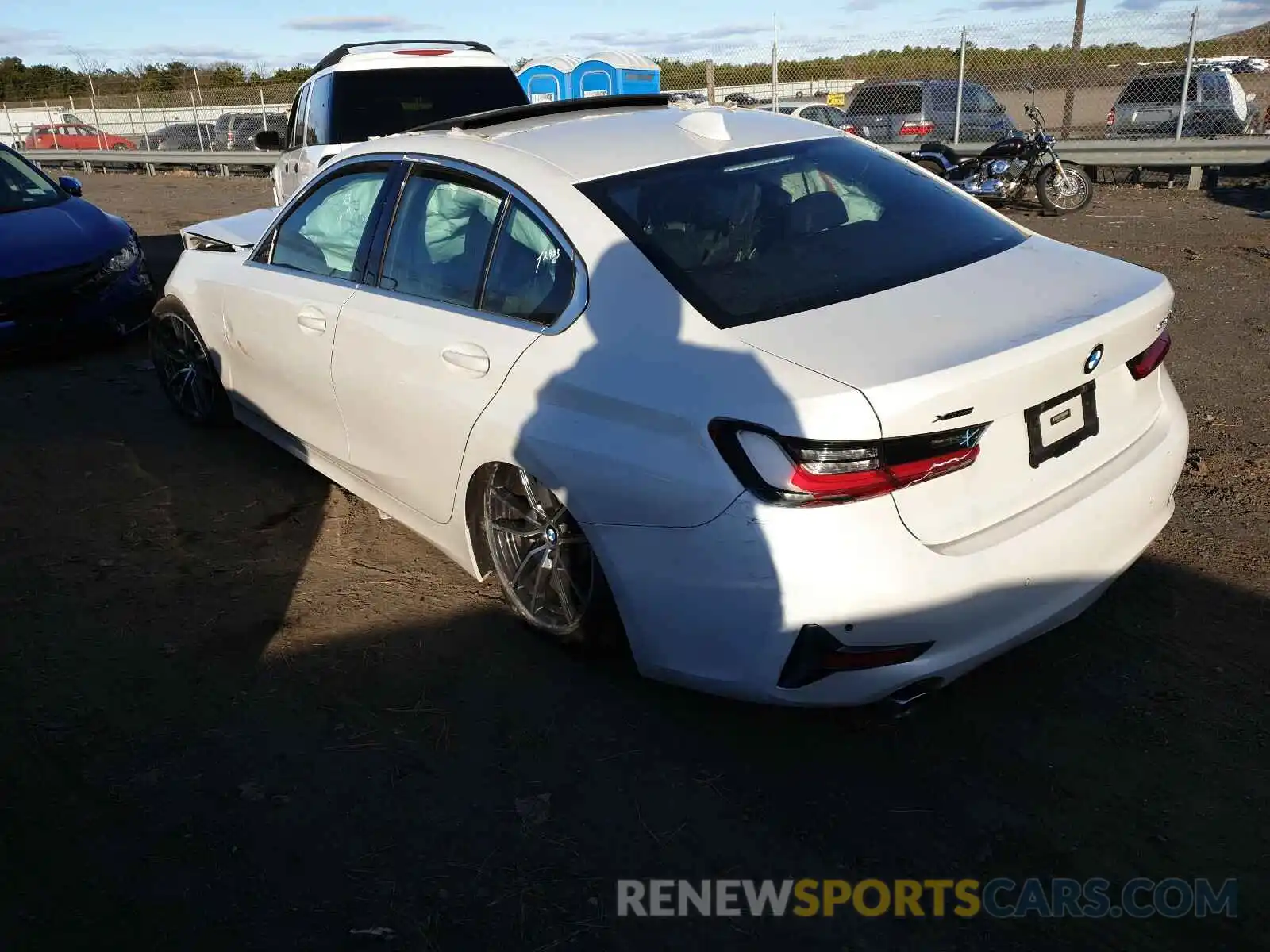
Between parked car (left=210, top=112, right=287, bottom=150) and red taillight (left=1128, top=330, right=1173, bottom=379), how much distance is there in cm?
2349

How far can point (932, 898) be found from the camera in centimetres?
239

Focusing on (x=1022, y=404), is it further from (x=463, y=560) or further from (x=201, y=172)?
(x=201, y=172)

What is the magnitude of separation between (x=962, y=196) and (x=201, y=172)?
23890 millimetres

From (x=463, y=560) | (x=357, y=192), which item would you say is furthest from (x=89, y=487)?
(x=463, y=560)

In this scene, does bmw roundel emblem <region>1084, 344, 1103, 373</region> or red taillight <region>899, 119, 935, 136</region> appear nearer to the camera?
bmw roundel emblem <region>1084, 344, 1103, 373</region>

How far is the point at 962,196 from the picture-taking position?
141 inches

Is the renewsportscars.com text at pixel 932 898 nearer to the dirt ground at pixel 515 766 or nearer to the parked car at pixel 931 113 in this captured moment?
the dirt ground at pixel 515 766

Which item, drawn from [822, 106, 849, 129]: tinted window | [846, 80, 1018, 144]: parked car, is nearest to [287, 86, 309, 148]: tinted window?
[822, 106, 849, 129]: tinted window

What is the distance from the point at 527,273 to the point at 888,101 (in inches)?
557

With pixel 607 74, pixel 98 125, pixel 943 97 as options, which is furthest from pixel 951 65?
pixel 98 125

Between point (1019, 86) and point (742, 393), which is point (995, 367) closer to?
point (742, 393)

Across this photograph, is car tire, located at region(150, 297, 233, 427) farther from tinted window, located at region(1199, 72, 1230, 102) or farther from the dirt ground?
tinted window, located at region(1199, 72, 1230, 102)

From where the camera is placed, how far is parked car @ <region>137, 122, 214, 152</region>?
25.1m

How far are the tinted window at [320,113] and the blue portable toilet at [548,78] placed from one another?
21.3 feet
